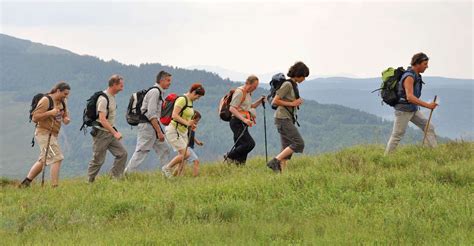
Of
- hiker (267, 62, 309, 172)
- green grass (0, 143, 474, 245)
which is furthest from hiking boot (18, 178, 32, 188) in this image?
hiker (267, 62, 309, 172)

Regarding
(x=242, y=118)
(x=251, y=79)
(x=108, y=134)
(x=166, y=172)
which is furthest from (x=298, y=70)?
(x=108, y=134)

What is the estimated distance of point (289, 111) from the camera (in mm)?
10703

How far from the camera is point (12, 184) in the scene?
12.2 m

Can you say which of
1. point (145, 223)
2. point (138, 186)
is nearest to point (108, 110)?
point (138, 186)

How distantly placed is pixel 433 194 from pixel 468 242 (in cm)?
230

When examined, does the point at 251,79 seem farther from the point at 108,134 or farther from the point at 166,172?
the point at 108,134

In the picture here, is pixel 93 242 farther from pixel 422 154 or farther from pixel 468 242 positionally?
pixel 422 154

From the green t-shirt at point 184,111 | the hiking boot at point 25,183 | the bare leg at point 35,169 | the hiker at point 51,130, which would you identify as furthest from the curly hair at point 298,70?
the hiking boot at point 25,183

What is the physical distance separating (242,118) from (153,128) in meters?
1.72

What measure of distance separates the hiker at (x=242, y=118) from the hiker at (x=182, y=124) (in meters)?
0.71

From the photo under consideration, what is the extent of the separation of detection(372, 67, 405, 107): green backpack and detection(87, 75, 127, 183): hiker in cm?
480

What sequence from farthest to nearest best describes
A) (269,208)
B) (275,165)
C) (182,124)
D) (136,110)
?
(136,110), (182,124), (275,165), (269,208)

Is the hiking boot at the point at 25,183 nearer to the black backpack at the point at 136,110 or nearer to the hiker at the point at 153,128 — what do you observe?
the hiker at the point at 153,128

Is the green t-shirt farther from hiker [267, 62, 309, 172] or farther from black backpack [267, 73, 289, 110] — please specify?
hiker [267, 62, 309, 172]
